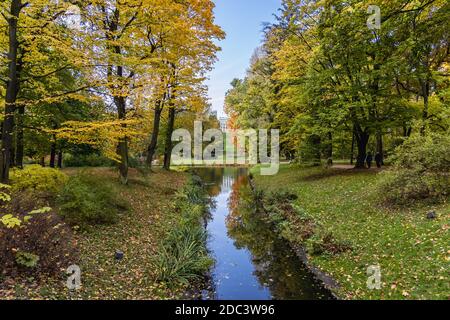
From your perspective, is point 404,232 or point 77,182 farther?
point 77,182

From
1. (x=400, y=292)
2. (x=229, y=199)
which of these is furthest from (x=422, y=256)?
(x=229, y=199)

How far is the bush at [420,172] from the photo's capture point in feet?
32.6

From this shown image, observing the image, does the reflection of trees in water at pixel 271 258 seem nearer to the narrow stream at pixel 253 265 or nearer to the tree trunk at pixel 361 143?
the narrow stream at pixel 253 265

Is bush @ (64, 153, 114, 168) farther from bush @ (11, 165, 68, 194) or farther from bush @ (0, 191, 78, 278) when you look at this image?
bush @ (0, 191, 78, 278)

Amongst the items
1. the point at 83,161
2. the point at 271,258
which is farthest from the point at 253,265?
the point at 83,161

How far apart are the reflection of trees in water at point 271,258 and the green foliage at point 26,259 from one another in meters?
5.14

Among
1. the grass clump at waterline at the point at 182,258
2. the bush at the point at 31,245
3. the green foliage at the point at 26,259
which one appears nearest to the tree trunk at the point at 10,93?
the bush at the point at 31,245

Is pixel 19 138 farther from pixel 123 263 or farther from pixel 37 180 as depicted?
pixel 123 263

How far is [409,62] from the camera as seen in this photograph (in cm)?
1627

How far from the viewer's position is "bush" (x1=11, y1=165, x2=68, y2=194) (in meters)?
9.62

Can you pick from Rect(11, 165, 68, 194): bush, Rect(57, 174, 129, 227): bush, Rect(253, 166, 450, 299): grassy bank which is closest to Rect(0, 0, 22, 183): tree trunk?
Rect(11, 165, 68, 194): bush

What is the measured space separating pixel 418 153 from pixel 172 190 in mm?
12101

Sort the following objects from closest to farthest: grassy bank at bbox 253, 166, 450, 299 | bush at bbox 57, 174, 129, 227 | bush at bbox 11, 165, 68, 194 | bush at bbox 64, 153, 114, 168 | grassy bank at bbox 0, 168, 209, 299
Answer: grassy bank at bbox 0, 168, 209, 299 → grassy bank at bbox 253, 166, 450, 299 → bush at bbox 57, 174, 129, 227 → bush at bbox 11, 165, 68, 194 → bush at bbox 64, 153, 114, 168
